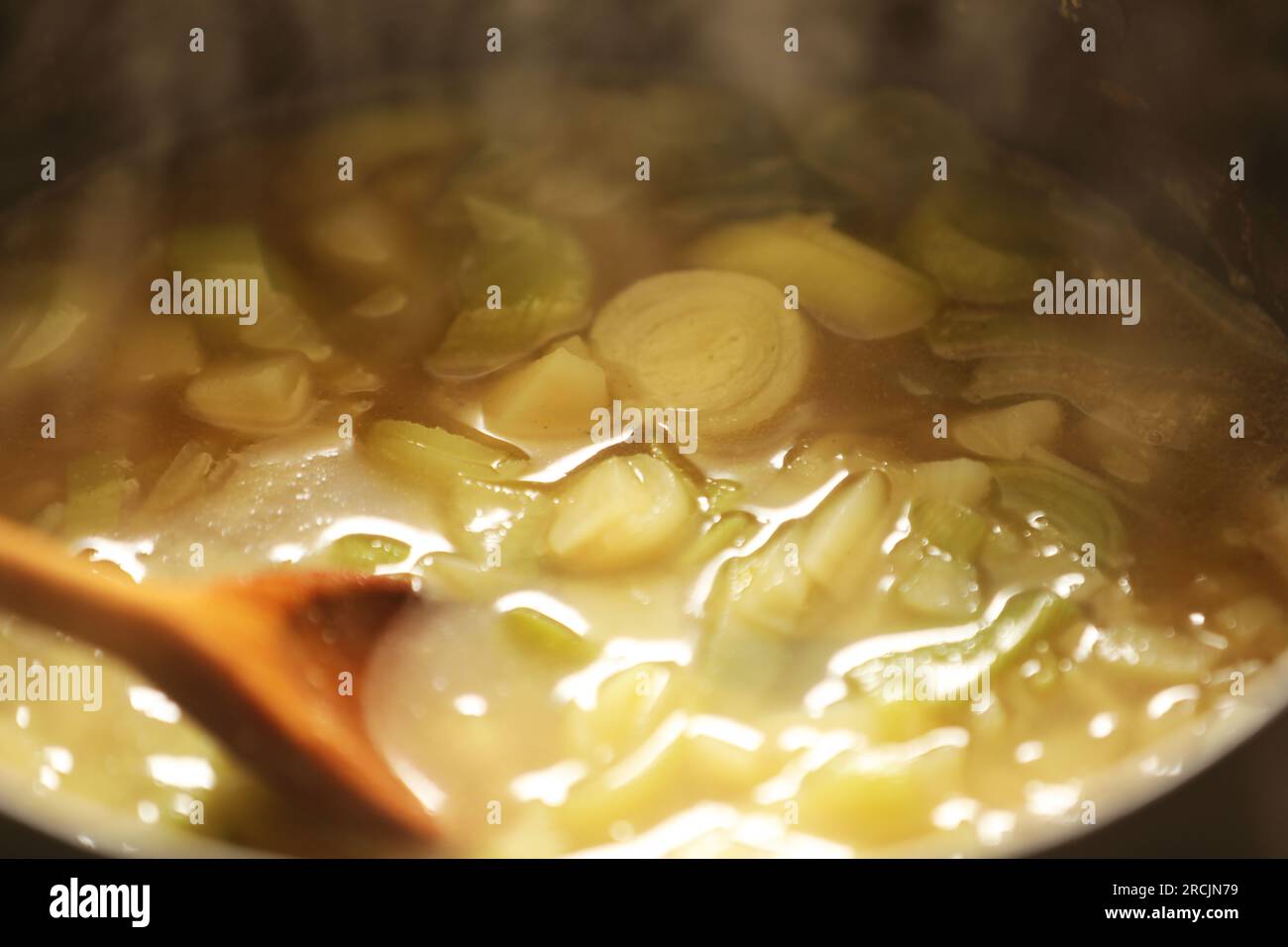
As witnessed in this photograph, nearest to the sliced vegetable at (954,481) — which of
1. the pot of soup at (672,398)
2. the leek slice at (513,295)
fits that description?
the pot of soup at (672,398)

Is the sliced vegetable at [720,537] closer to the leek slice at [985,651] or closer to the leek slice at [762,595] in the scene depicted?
the leek slice at [762,595]

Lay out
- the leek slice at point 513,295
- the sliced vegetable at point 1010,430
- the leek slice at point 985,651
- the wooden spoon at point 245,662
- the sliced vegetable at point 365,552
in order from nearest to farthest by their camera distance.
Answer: the wooden spoon at point 245,662, the leek slice at point 985,651, the sliced vegetable at point 365,552, the sliced vegetable at point 1010,430, the leek slice at point 513,295

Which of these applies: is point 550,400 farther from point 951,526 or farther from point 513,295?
point 951,526

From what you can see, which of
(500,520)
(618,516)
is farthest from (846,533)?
(500,520)

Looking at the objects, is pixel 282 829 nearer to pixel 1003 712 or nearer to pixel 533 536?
pixel 533 536
